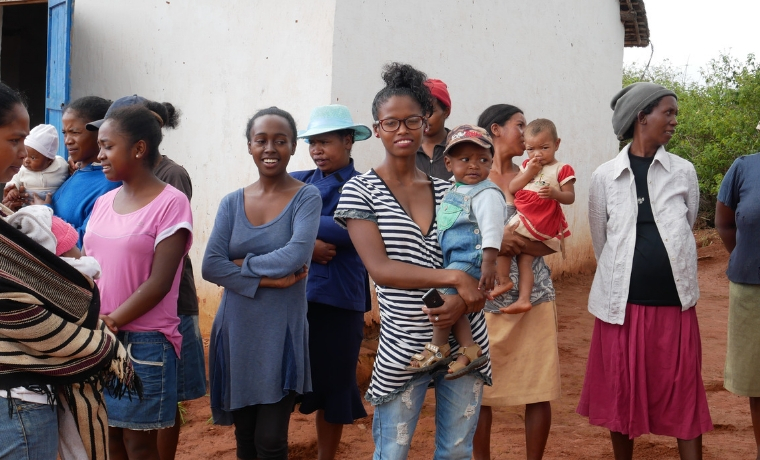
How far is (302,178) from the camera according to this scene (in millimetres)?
3961

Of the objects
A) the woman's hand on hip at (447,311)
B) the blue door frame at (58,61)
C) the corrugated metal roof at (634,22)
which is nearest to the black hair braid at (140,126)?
the woman's hand on hip at (447,311)

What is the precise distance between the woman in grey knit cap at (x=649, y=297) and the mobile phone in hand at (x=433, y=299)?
152 centimetres

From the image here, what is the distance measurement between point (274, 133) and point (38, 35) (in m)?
10.0

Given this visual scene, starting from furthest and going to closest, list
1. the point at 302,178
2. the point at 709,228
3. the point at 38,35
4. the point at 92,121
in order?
1. the point at 709,228
2. the point at 38,35
3. the point at 302,178
4. the point at 92,121

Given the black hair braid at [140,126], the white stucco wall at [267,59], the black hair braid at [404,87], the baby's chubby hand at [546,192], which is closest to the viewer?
the black hair braid at [404,87]

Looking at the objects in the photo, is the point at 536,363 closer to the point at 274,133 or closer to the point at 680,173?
the point at 680,173

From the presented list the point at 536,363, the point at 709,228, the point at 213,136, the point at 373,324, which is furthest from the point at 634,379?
the point at 709,228

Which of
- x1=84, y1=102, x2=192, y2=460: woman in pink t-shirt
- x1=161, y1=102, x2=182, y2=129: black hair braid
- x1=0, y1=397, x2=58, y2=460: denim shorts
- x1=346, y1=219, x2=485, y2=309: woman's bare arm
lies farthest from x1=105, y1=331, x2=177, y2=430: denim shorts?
x1=161, y1=102, x2=182, y2=129: black hair braid

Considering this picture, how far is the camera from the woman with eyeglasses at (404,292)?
2.62m

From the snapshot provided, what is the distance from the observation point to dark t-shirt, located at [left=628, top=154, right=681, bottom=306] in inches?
145

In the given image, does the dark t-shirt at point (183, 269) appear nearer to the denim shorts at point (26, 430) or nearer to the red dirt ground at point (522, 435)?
the red dirt ground at point (522, 435)

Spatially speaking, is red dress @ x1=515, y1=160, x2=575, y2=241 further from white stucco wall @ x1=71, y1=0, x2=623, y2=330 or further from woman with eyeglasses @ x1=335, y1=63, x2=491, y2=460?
white stucco wall @ x1=71, y1=0, x2=623, y2=330

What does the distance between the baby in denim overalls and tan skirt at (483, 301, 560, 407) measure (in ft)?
3.48

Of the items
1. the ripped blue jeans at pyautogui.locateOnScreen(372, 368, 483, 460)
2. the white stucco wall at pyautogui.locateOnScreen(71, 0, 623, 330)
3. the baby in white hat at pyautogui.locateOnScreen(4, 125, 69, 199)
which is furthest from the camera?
the white stucco wall at pyautogui.locateOnScreen(71, 0, 623, 330)
